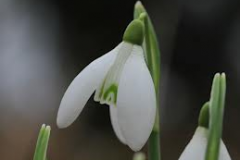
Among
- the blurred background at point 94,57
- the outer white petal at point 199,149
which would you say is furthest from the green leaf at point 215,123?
the blurred background at point 94,57

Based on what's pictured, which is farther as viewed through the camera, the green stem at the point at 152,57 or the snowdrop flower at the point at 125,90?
the green stem at the point at 152,57

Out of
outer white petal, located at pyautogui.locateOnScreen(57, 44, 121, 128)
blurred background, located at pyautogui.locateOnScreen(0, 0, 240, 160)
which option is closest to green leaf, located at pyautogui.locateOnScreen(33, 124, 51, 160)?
outer white petal, located at pyautogui.locateOnScreen(57, 44, 121, 128)

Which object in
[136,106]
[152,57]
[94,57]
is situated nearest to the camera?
[136,106]

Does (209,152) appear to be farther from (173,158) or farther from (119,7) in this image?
(119,7)

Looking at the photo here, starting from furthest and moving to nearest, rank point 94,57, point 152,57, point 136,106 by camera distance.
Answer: point 94,57 < point 152,57 < point 136,106

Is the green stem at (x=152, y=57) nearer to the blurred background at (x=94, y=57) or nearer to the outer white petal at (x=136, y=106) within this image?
the outer white petal at (x=136, y=106)

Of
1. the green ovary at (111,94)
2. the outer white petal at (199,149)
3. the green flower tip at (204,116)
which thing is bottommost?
the outer white petal at (199,149)

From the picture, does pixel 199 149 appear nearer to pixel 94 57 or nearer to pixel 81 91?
pixel 81 91

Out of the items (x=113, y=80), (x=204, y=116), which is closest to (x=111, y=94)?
(x=113, y=80)

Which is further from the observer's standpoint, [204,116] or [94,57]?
[94,57]
